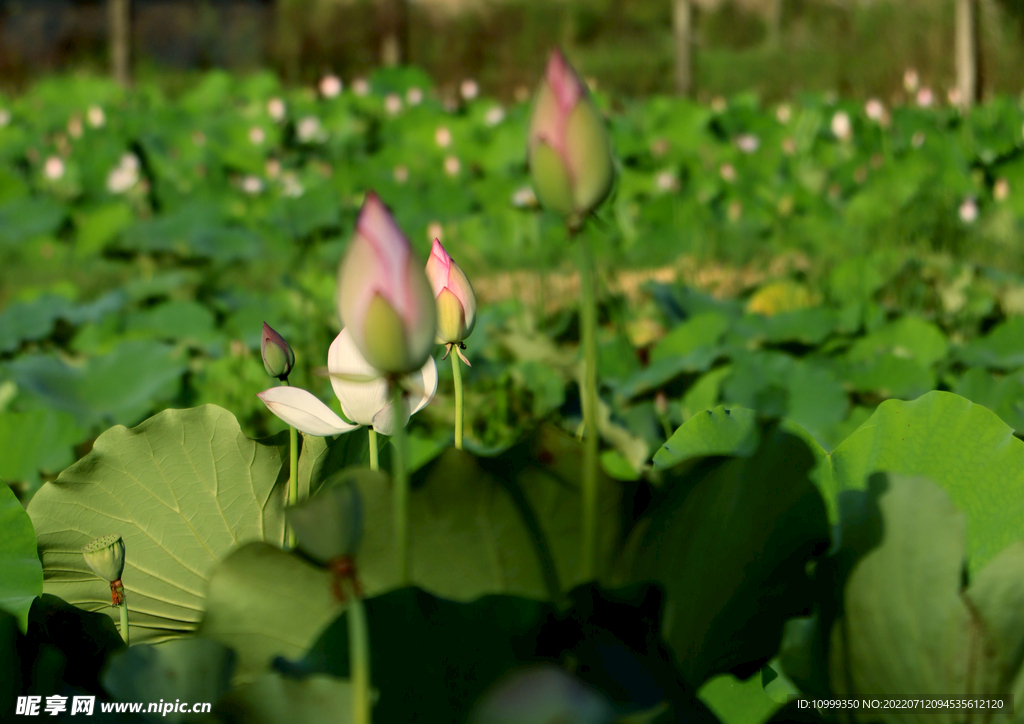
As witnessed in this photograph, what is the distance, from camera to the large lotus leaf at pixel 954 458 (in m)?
0.45

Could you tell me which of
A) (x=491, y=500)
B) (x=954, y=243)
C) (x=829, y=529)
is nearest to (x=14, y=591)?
(x=491, y=500)

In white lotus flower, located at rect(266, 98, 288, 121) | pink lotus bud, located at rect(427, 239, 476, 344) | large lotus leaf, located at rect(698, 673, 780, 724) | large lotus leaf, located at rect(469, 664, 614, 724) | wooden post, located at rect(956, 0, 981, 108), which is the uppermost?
wooden post, located at rect(956, 0, 981, 108)

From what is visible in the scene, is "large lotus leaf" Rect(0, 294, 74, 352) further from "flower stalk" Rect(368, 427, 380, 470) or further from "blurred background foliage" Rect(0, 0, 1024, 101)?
"blurred background foliage" Rect(0, 0, 1024, 101)

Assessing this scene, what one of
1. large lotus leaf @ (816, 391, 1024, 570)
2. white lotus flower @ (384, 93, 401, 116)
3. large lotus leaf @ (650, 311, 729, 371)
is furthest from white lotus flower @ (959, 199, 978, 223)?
white lotus flower @ (384, 93, 401, 116)

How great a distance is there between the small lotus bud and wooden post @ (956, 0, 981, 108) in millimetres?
6816

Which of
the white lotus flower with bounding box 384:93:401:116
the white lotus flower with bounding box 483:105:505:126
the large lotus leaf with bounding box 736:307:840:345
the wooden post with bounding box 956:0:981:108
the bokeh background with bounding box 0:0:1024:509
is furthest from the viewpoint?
the wooden post with bounding box 956:0:981:108

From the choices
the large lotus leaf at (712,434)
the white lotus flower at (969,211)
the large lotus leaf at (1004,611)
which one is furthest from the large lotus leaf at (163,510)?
the white lotus flower at (969,211)

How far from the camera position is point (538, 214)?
3.58m

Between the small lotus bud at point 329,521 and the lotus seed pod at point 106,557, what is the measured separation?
155mm

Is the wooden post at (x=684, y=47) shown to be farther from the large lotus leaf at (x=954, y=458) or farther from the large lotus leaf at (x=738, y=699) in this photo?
the large lotus leaf at (x=738, y=699)

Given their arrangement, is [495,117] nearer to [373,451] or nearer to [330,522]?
[373,451]

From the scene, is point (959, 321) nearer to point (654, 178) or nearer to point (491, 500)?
point (491, 500)

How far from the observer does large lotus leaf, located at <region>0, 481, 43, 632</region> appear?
1.60 ft

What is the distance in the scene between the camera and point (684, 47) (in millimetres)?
7746
